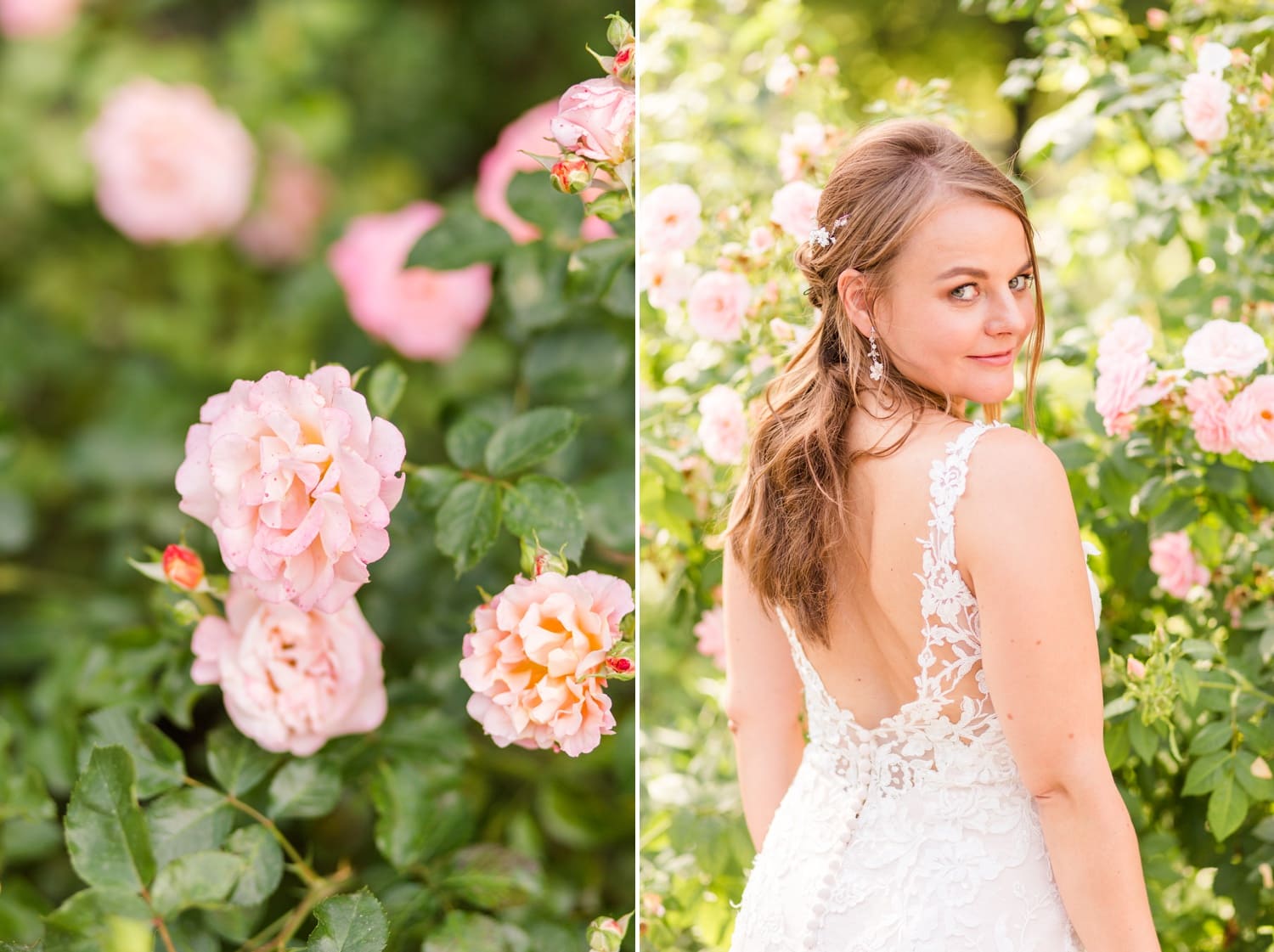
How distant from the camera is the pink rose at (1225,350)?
1394 mm

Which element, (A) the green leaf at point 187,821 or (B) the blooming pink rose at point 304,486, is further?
(A) the green leaf at point 187,821

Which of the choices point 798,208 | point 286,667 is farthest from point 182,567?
point 798,208

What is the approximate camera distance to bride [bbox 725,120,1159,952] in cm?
100

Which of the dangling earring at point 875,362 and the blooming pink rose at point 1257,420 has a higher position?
the dangling earring at point 875,362

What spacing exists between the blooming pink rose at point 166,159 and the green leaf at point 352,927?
52.5 inches

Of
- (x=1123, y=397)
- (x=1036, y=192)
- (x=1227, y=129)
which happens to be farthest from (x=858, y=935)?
(x=1036, y=192)

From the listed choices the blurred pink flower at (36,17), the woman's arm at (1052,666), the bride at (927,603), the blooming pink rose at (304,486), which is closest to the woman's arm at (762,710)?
the bride at (927,603)

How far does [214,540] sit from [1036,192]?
357 cm

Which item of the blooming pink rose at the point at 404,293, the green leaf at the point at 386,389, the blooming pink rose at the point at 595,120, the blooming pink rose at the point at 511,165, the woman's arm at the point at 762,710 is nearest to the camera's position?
the blooming pink rose at the point at 595,120

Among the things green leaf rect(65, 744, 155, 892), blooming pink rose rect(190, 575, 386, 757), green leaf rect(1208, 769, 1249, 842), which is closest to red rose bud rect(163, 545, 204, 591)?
blooming pink rose rect(190, 575, 386, 757)

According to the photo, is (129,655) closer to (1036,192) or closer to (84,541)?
(84,541)

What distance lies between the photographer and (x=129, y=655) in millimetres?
1354

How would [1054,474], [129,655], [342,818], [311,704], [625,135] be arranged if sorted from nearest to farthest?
[1054,474] → [625,135] → [311,704] → [129,655] → [342,818]

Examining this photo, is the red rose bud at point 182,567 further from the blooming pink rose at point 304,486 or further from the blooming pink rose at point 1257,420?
the blooming pink rose at point 1257,420
